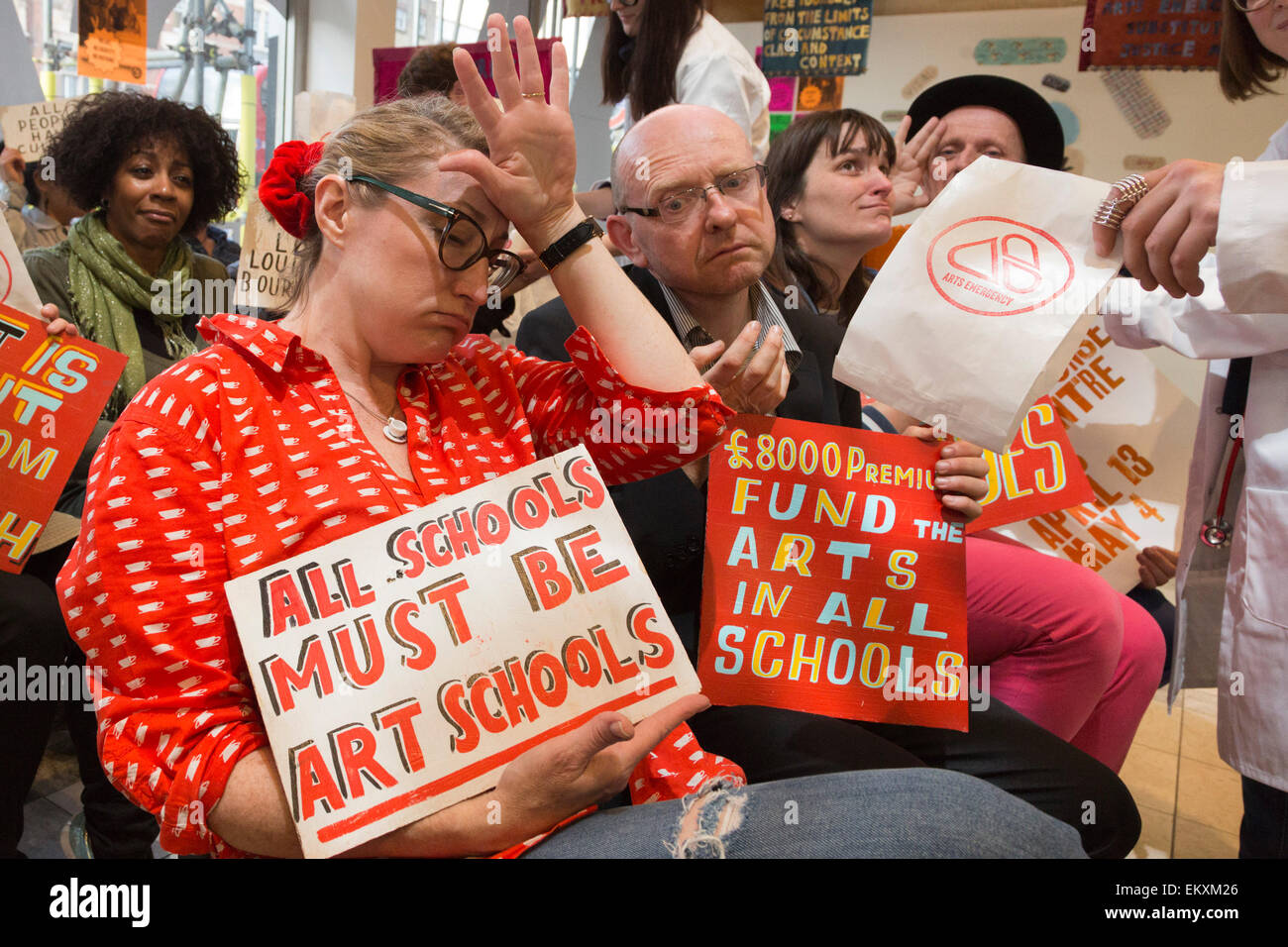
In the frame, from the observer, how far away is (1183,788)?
2564 mm

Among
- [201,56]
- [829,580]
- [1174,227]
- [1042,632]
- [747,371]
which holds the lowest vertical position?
[1042,632]

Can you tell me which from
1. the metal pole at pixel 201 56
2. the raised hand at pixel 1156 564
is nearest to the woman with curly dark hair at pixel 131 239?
the metal pole at pixel 201 56

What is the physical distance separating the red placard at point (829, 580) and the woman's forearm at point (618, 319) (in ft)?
0.50

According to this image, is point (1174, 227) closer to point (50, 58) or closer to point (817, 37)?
point (817, 37)

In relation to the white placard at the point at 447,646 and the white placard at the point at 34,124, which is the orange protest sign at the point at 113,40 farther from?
the white placard at the point at 447,646

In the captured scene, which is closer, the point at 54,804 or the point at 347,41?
the point at 54,804

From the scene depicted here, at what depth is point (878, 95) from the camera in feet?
11.2

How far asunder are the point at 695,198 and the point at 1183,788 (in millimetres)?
2214

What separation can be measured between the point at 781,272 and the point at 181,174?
68.4 inches

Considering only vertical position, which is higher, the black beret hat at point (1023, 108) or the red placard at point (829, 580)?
the black beret hat at point (1023, 108)

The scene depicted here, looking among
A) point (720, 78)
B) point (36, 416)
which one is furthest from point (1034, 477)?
point (36, 416)

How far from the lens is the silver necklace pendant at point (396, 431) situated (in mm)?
1179

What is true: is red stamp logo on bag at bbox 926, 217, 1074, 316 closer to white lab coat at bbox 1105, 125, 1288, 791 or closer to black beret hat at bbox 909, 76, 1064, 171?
white lab coat at bbox 1105, 125, 1288, 791

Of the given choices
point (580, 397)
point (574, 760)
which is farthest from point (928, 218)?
point (574, 760)
